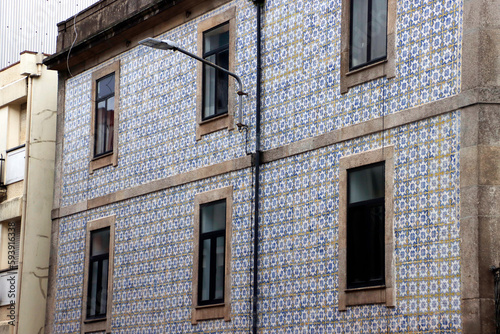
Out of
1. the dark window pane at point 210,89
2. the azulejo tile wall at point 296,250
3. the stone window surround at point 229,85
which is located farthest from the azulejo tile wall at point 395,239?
the dark window pane at point 210,89

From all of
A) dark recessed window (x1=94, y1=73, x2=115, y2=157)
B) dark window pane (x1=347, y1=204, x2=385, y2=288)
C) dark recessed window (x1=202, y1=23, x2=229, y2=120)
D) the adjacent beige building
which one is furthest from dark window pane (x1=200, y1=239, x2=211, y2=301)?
the adjacent beige building

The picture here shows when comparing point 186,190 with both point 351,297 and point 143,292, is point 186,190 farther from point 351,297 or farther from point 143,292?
point 351,297

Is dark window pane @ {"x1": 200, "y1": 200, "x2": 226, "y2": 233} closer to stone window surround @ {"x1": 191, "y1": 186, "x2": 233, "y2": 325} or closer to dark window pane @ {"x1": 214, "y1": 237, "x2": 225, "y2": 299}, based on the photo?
stone window surround @ {"x1": 191, "y1": 186, "x2": 233, "y2": 325}

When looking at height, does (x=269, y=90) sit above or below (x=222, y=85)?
below

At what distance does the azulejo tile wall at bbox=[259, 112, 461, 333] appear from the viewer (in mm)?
18281

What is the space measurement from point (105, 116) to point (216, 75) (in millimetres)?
4617

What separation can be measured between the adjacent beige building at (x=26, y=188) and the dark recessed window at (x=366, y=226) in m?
12.5

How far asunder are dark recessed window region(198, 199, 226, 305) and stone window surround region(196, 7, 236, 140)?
1.66 meters

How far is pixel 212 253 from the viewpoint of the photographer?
23812mm

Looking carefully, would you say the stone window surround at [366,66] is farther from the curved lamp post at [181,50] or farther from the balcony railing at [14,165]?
the balcony railing at [14,165]

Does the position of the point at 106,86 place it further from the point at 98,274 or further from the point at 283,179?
the point at 283,179

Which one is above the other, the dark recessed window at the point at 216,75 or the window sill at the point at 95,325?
the dark recessed window at the point at 216,75

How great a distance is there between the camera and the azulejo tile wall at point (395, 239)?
18.3 m

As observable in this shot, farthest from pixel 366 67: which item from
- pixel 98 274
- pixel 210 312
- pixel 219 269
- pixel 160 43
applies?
pixel 98 274
